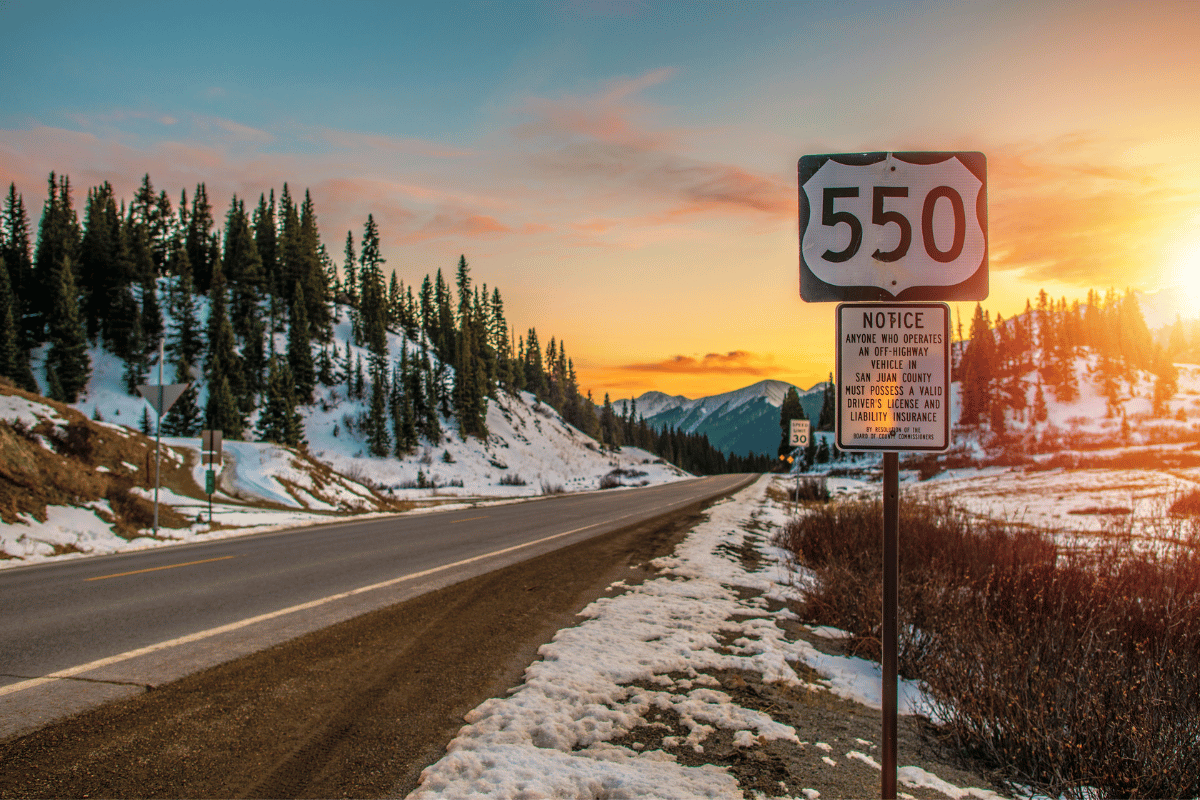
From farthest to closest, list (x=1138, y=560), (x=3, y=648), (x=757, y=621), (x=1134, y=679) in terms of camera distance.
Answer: (x=1138, y=560) < (x=757, y=621) < (x=3, y=648) < (x=1134, y=679)

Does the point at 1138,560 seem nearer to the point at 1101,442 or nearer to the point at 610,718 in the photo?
the point at 610,718

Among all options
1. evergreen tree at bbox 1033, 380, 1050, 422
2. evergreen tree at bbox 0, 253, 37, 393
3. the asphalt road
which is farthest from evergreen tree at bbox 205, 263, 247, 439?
evergreen tree at bbox 1033, 380, 1050, 422

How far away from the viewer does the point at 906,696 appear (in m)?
4.77

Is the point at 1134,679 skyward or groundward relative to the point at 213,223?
groundward

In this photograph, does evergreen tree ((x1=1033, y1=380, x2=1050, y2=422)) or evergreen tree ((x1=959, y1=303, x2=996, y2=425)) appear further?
evergreen tree ((x1=959, y1=303, x2=996, y2=425))

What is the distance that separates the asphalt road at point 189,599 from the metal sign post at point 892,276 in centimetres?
502

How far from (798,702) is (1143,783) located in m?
1.81

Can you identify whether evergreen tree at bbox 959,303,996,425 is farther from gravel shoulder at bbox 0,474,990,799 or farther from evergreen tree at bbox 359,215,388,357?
gravel shoulder at bbox 0,474,990,799

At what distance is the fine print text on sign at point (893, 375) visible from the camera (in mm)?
2967

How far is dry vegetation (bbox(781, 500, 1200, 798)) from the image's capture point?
3.42 metres

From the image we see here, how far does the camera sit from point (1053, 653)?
4844 mm

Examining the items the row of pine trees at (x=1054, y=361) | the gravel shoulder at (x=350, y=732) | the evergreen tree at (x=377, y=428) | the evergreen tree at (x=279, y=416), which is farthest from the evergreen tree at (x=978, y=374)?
the gravel shoulder at (x=350, y=732)

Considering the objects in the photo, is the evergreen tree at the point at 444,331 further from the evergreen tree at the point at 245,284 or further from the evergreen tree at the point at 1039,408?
the evergreen tree at the point at 1039,408

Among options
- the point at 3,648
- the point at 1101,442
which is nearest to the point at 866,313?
the point at 3,648
